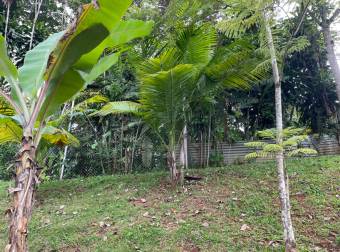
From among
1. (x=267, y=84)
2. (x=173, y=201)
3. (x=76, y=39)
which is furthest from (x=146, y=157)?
(x=76, y=39)

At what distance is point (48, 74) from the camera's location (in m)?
2.62

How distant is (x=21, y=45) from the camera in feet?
29.7

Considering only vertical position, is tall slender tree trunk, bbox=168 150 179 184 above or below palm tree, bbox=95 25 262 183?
below

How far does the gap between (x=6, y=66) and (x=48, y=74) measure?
35 centimetres

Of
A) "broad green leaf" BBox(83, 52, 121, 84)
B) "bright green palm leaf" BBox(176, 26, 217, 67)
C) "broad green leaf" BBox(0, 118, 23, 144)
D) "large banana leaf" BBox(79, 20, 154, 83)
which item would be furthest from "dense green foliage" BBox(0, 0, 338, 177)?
"large banana leaf" BBox(79, 20, 154, 83)

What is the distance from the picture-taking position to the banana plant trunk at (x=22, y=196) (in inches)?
87.0

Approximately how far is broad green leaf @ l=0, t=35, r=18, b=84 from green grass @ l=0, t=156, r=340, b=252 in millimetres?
2193

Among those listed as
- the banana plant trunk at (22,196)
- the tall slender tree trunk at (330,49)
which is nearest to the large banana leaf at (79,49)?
the banana plant trunk at (22,196)

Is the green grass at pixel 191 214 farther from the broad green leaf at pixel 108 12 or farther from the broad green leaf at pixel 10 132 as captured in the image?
the broad green leaf at pixel 108 12

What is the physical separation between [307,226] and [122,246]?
2380 mm

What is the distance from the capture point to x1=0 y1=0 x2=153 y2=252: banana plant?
2.32 meters

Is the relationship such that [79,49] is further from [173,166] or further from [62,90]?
[173,166]

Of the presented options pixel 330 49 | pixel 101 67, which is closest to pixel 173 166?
pixel 101 67

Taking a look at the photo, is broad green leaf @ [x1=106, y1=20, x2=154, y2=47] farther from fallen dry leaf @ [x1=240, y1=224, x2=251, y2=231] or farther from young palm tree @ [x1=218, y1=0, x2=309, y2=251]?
fallen dry leaf @ [x1=240, y1=224, x2=251, y2=231]
